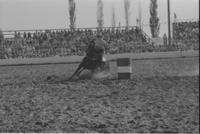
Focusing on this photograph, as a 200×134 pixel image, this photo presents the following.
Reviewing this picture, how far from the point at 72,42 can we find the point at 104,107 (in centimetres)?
2169

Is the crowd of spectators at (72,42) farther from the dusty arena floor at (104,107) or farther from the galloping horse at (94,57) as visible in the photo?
the dusty arena floor at (104,107)

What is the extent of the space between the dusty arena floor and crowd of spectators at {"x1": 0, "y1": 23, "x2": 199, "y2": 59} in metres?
16.8

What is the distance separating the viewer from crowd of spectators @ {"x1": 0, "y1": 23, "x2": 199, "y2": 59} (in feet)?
93.7

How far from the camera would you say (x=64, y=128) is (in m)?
6.19

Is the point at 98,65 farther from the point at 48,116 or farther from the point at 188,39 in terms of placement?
the point at 188,39

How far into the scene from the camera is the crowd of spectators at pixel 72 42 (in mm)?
28562

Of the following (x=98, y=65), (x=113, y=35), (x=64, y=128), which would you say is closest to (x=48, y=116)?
(x=64, y=128)

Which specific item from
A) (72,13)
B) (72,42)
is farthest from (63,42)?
(72,13)

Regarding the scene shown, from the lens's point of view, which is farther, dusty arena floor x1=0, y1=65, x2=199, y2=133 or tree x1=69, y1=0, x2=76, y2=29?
tree x1=69, y1=0, x2=76, y2=29

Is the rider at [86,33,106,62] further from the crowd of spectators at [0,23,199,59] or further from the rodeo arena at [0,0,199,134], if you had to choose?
the crowd of spectators at [0,23,199,59]

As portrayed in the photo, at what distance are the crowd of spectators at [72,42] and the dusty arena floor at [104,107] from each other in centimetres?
1685

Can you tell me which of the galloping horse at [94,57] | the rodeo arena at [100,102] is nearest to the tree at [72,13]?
the rodeo arena at [100,102]

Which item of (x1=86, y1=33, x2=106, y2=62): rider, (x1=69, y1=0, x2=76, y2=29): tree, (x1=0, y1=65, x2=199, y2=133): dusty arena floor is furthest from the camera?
(x1=69, y1=0, x2=76, y2=29): tree

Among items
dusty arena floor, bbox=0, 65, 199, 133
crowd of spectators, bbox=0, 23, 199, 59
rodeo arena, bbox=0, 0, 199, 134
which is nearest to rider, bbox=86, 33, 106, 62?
rodeo arena, bbox=0, 0, 199, 134
